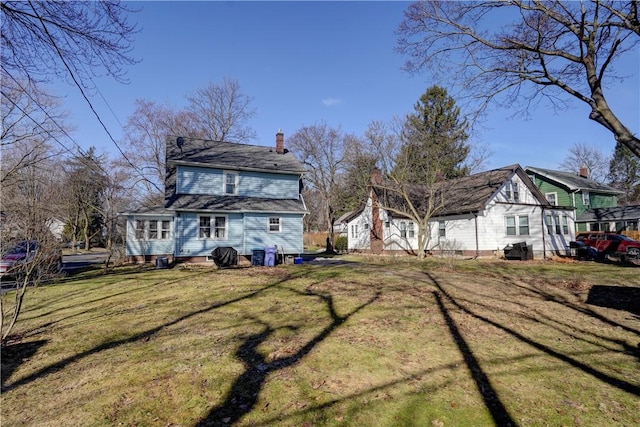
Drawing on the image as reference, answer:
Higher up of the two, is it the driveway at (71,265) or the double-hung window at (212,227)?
the double-hung window at (212,227)

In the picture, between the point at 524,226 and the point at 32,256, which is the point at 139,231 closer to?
the point at 32,256

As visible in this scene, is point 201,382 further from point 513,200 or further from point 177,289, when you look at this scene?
point 513,200

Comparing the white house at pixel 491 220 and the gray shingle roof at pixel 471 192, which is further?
the gray shingle roof at pixel 471 192

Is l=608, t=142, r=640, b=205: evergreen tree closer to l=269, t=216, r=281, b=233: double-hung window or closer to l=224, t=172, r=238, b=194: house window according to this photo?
l=269, t=216, r=281, b=233: double-hung window

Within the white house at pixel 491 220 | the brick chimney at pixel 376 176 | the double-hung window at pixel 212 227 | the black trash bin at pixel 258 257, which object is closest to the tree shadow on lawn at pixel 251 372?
the black trash bin at pixel 258 257

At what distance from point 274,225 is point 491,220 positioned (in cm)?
1449

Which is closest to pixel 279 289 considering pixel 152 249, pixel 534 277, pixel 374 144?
pixel 534 277

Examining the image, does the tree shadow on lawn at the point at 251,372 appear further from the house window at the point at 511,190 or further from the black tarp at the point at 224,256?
the house window at the point at 511,190

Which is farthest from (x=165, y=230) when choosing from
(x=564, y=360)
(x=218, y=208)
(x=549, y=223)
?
(x=549, y=223)

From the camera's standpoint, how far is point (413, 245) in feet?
90.0

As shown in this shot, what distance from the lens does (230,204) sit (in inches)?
776

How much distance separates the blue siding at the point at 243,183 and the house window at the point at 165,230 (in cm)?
347

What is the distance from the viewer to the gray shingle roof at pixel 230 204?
60.9 ft

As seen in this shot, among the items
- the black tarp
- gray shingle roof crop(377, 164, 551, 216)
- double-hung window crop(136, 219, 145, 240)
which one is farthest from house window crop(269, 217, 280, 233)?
gray shingle roof crop(377, 164, 551, 216)
